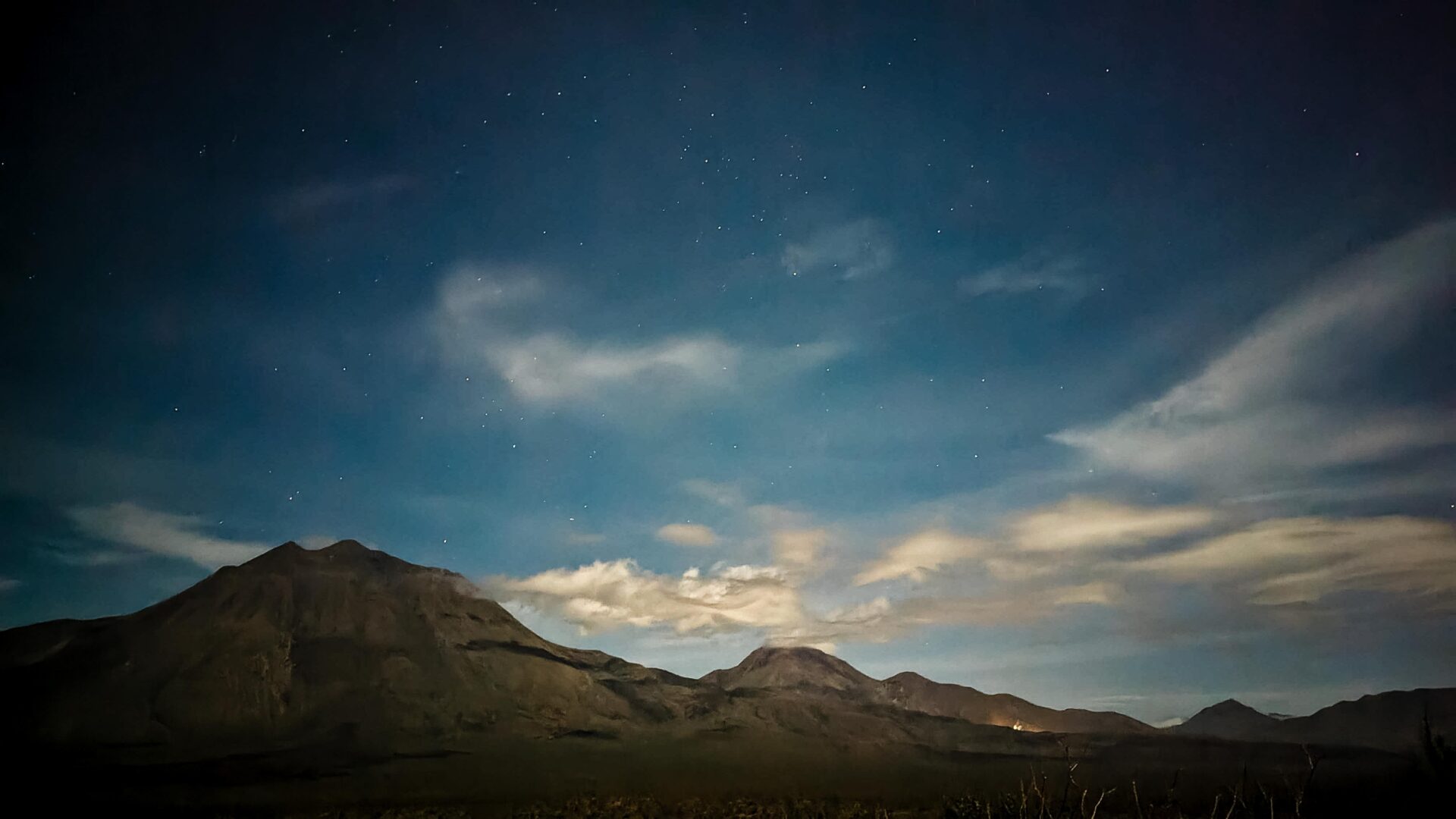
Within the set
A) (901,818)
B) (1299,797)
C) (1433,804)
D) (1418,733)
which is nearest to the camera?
(1299,797)

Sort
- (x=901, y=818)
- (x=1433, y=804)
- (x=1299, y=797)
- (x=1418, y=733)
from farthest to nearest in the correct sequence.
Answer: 1. (x=901, y=818)
2. (x=1418, y=733)
3. (x=1433, y=804)
4. (x=1299, y=797)

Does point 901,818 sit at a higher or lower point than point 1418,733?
lower

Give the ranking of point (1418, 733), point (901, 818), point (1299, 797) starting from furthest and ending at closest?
point (901, 818), point (1418, 733), point (1299, 797)

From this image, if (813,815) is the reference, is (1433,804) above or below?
above

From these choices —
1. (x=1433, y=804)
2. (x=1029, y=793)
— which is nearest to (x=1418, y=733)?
(x=1433, y=804)

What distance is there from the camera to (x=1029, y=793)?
49.8 feet

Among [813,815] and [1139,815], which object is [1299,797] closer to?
[1139,815]

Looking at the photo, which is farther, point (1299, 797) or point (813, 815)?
point (813, 815)

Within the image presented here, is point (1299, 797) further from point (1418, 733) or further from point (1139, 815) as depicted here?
point (1418, 733)

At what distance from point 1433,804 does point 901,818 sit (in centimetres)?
19979

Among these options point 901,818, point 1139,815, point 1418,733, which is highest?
point 1418,733

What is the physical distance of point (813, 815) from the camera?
196750 millimetres

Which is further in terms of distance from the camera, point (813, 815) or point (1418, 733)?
point (813, 815)

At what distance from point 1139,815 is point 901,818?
200281 mm
